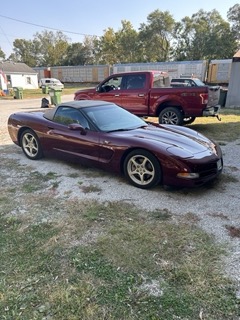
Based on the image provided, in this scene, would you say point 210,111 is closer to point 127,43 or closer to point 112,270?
point 112,270

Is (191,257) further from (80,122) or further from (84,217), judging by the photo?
(80,122)

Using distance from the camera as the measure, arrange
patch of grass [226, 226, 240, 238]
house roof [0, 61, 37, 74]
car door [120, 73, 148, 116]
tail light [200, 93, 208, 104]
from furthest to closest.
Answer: house roof [0, 61, 37, 74], car door [120, 73, 148, 116], tail light [200, 93, 208, 104], patch of grass [226, 226, 240, 238]

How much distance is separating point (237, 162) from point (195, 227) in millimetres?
2911

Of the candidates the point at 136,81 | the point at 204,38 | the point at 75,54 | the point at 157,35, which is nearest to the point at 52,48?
the point at 75,54

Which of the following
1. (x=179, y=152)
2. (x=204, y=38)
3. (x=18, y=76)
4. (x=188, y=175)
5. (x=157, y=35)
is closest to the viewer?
(x=188, y=175)

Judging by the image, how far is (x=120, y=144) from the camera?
161 inches

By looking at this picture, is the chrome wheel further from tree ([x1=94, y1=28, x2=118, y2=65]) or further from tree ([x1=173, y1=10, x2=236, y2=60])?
tree ([x1=94, y1=28, x2=118, y2=65])

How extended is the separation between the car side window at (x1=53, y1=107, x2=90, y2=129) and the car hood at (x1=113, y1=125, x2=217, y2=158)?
0.82 metres

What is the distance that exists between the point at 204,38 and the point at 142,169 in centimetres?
4763

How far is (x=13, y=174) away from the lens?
4.78 meters

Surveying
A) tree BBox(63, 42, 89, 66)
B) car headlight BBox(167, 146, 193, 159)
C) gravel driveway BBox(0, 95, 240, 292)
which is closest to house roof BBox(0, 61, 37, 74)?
tree BBox(63, 42, 89, 66)

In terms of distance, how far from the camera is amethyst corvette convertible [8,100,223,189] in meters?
3.74

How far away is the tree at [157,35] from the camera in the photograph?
163 feet

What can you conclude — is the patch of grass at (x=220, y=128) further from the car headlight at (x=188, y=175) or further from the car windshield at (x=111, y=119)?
the car headlight at (x=188, y=175)
